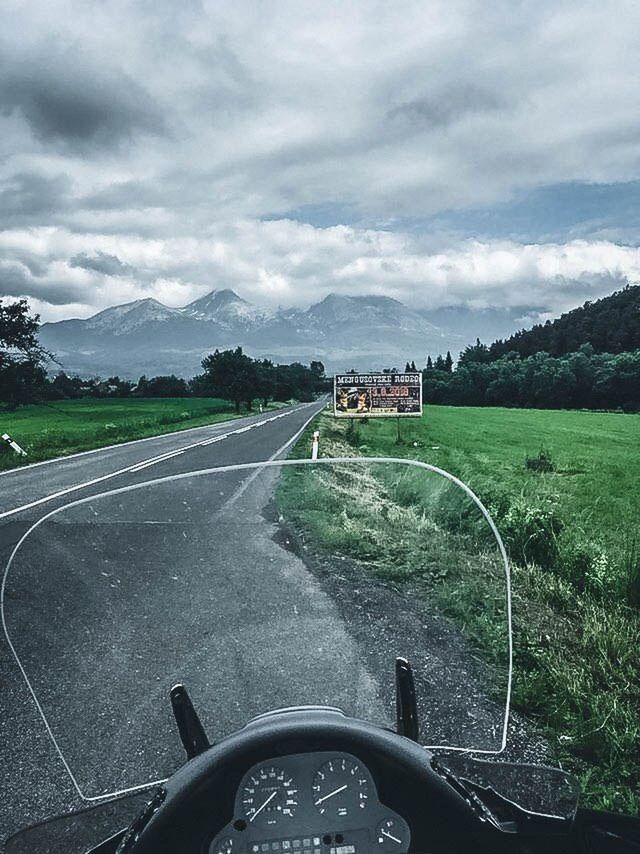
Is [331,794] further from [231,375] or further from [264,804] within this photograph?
[231,375]

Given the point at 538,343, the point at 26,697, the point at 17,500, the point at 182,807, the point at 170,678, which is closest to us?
the point at 182,807

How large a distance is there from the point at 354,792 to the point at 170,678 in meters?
0.44

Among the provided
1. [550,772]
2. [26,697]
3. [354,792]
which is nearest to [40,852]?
[354,792]

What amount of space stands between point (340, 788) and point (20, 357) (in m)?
21.8

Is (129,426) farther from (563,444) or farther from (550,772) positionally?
(563,444)

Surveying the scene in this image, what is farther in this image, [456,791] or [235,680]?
[235,680]

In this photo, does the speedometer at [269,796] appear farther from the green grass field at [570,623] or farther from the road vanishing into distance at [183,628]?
the green grass field at [570,623]

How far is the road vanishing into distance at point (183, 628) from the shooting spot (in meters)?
1.47

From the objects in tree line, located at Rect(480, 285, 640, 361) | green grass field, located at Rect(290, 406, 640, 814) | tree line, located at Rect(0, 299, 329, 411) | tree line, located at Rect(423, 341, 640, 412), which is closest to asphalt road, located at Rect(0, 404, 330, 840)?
green grass field, located at Rect(290, 406, 640, 814)

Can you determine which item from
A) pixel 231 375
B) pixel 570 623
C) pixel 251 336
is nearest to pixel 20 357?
pixel 251 336

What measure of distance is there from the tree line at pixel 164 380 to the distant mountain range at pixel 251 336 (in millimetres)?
780

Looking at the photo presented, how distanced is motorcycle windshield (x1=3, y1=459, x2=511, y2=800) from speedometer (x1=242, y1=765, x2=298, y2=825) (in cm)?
16

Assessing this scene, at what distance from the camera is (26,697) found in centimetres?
305

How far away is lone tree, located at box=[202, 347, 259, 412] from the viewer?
3877mm
